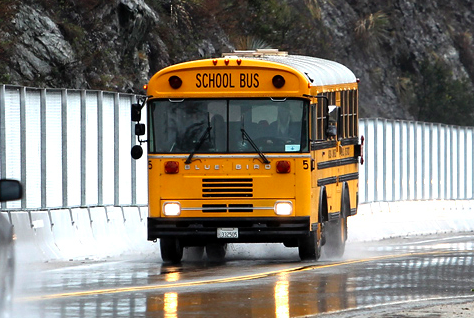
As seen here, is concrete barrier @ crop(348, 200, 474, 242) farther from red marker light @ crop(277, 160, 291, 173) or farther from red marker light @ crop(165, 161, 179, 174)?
red marker light @ crop(165, 161, 179, 174)

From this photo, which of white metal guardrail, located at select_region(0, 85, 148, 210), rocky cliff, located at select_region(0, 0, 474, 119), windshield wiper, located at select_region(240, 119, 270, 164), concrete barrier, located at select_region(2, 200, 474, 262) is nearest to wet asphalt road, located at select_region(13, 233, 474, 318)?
concrete barrier, located at select_region(2, 200, 474, 262)

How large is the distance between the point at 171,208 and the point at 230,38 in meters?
24.8

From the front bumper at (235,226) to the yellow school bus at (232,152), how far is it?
0.05ft

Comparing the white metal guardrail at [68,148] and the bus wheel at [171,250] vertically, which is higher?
the white metal guardrail at [68,148]

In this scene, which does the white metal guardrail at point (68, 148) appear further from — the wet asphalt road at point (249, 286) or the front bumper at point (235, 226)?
the front bumper at point (235, 226)

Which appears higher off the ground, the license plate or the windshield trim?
the windshield trim

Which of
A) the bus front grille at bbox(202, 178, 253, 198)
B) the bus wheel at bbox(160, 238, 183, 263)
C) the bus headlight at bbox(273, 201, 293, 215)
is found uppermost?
the bus front grille at bbox(202, 178, 253, 198)

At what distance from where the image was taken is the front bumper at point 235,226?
19.6 meters

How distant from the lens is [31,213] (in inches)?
776

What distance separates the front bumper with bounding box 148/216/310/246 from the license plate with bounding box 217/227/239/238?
4 cm

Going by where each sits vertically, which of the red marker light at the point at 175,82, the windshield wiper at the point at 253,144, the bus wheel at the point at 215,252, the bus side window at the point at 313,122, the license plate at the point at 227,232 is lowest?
the bus wheel at the point at 215,252

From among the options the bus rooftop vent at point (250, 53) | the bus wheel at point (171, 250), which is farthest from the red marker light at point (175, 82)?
the bus rooftop vent at point (250, 53)

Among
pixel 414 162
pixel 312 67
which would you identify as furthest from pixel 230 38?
pixel 312 67

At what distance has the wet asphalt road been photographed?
1297 cm
